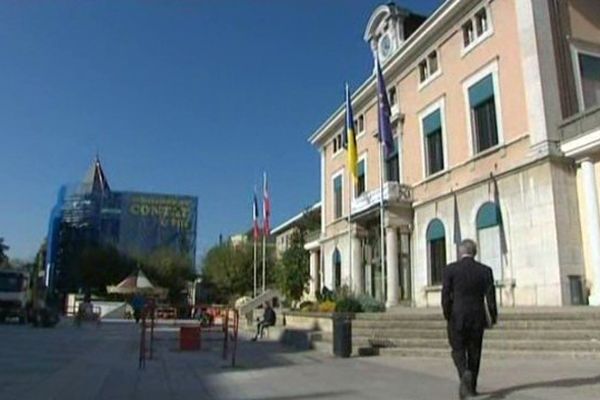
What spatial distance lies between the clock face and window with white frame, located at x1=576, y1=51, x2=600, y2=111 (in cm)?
1104

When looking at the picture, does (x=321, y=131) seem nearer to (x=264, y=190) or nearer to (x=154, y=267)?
(x=264, y=190)

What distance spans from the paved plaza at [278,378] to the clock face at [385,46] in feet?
63.3

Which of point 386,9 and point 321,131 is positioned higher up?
point 386,9

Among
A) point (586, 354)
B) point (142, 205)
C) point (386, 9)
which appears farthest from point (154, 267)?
point (586, 354)

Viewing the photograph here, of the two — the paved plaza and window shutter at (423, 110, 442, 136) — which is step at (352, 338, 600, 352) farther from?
window shutter at (423, 110, 442, 136)

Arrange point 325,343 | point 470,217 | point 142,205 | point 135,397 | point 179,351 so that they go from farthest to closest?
point 142,205, point 470,217, point 179,351, point 325,343, point 135,397

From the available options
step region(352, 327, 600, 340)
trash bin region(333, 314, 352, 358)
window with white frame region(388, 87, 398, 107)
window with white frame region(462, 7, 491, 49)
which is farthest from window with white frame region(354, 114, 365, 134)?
trash bin region(333, 314, 352, 358)

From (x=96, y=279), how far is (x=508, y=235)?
5603 cm

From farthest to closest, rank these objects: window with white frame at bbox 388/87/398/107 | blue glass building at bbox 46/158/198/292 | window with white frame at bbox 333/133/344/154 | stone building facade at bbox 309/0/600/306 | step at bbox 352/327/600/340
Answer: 1. blue glass building at bbox 46/158/198/292
2. window with white frame at bbox 333/133/344/154
3. window with white frame at bbox 388/87/398/107
4. stone building facade at bbox 309/0/600/306
5. step at bbox 352/327/600/340

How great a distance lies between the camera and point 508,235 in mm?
19516

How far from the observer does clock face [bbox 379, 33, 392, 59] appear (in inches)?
1170

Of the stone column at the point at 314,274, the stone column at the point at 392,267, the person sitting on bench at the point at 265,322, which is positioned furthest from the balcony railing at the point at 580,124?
the stone column at the point at 314,274

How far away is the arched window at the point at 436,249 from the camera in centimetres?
2392

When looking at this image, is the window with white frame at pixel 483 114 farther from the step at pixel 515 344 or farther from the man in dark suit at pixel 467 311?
the man in dark suit at pixel 467 311
